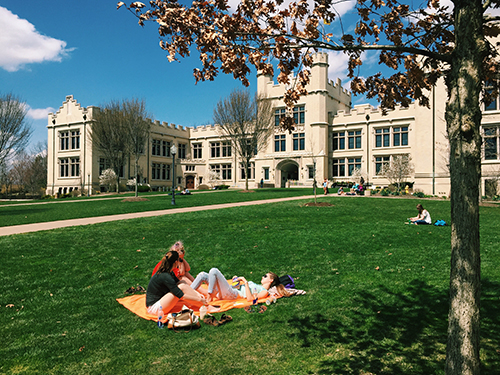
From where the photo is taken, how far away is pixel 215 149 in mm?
58594

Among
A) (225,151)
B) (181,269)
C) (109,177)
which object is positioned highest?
(225,151)

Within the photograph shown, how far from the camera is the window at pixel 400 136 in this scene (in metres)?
42.2

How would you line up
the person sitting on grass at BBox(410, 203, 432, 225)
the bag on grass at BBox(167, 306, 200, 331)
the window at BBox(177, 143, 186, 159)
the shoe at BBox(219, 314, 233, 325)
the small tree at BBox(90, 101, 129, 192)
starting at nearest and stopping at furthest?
the bag on grass at BBox(167, 306, 200, 331) < the shoe at BBox(219, 314, 233, 325) < the person sitting on grass at BBox(410, 203, 432, 225) < the small tree at BBox(90, 101, 129, 192) < the window at BBox(177, 143, 186, 159)

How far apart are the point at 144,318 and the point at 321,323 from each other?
2.85 metres

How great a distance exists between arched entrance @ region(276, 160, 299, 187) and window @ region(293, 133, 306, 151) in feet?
7.20

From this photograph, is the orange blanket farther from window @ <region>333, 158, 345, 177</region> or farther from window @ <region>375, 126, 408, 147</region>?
window @ <region>333, 158, 345, 177</region>

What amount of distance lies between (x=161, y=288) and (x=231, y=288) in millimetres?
1312

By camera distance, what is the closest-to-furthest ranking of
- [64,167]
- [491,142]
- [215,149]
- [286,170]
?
[491,142] → [64,167] → [286,170] → [215,149]

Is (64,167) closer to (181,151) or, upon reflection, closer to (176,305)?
(181,151)

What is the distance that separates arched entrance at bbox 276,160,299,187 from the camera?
49116 millimetres

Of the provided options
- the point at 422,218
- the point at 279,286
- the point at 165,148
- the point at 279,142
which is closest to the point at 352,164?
the point at 279,142

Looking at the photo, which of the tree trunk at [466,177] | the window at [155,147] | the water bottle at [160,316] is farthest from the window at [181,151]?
the tree trunk at [466,177]

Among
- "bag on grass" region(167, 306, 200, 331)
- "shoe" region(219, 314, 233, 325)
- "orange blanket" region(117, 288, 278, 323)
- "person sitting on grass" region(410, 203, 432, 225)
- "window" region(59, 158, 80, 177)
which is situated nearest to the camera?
"bag on grass" region(167, 306, 200, 331)

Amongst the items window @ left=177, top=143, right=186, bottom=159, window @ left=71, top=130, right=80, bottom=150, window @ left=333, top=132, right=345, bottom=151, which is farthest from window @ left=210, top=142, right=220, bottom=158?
window @ left=71, top=130, right=80, bottom=150
